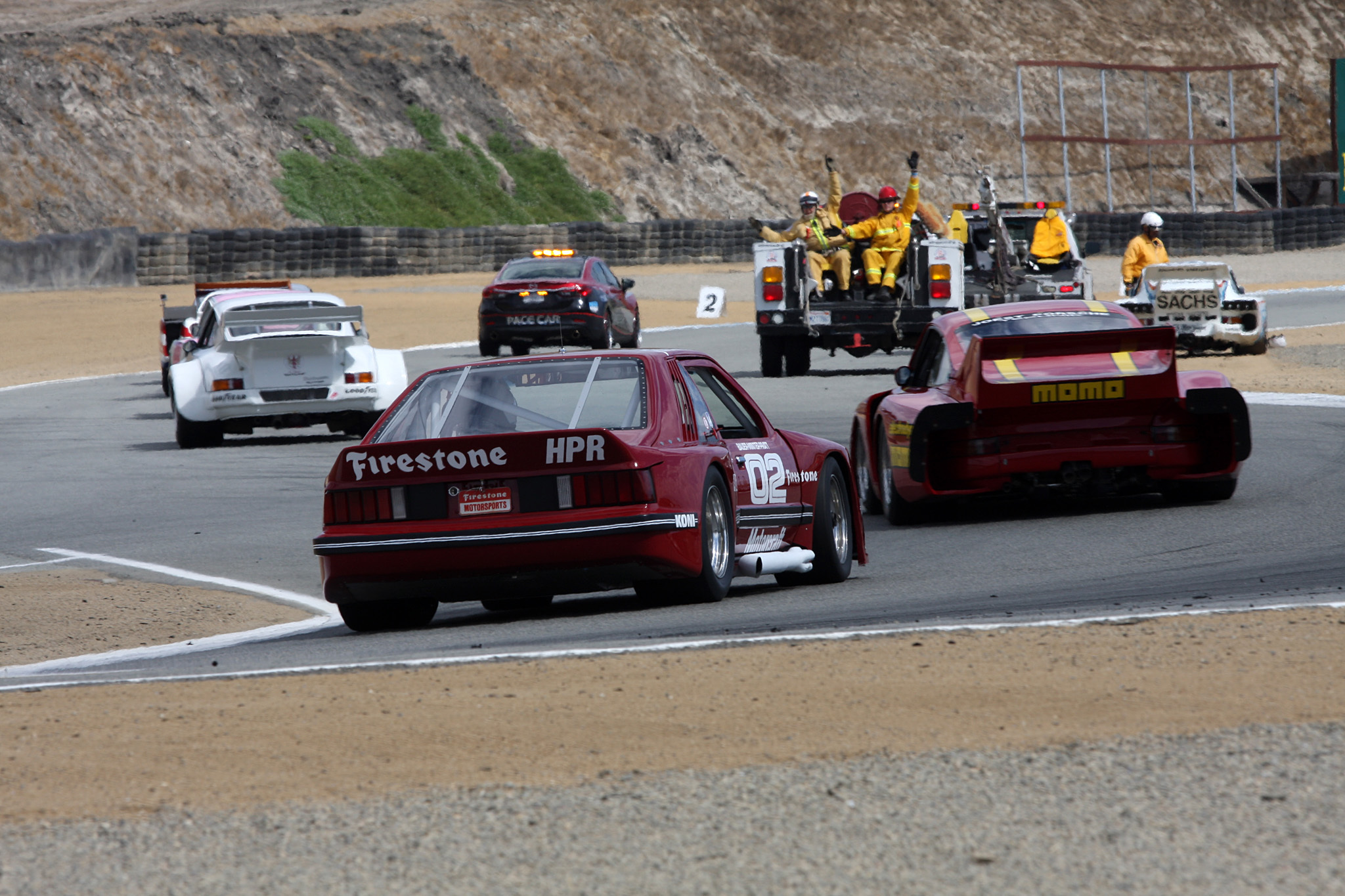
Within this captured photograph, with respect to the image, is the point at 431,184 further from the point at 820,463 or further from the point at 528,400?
the point at 528,400

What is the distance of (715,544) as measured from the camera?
8.52m

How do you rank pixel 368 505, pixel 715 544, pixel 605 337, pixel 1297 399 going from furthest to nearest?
pixel 605 337 < pixel 1297 399 < pixel 715 544 < pixel 368 505

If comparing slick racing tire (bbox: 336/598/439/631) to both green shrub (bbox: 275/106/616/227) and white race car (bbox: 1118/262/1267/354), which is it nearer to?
white race car (bbox: 1118/262/1267/354)

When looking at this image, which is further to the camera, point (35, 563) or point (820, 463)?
point (35, 563)

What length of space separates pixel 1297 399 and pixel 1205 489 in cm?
741

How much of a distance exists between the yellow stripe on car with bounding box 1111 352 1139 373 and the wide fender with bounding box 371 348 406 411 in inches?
326

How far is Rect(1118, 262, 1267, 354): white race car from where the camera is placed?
22.7 metres

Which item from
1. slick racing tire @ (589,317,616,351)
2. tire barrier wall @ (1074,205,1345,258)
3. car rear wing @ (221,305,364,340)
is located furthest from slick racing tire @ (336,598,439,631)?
tire barrier wall @ (1074,205,1345,258)

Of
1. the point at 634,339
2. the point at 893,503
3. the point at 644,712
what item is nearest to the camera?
the point at 644,712

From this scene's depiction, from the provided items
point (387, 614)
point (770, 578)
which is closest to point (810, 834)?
point (387, 614)

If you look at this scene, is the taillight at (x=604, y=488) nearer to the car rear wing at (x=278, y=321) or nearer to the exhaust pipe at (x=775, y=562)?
the exhaust pipe at (x=775, y=562)

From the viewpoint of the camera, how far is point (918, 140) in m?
76.4

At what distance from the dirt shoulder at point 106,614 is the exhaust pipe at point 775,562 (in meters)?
2.24

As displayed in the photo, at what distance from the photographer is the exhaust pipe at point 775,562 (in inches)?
348
